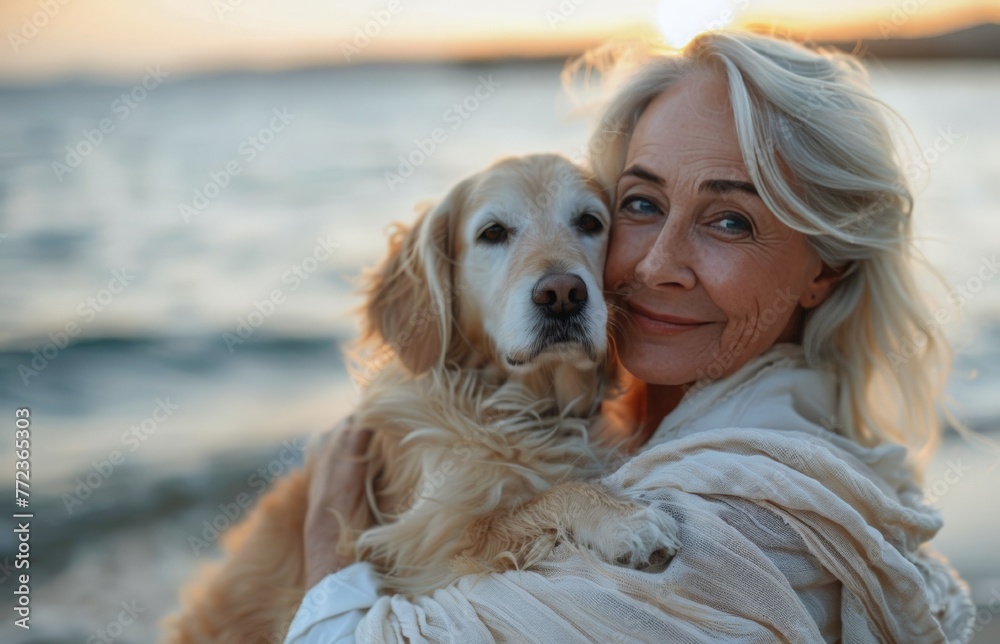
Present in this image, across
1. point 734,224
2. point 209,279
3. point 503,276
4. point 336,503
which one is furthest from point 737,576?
point 209,279

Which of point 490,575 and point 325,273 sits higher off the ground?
point 490,575

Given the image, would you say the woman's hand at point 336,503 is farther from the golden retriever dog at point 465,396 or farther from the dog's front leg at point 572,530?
the dog's front leg at point 572,530

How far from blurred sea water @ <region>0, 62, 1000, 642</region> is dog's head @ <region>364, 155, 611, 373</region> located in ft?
0.75

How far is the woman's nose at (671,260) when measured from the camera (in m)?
2.16

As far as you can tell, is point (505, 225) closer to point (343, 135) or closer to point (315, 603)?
point (315, 603)

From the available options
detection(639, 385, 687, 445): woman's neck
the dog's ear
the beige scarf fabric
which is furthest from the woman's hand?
detection(639, 385, 687, 445): woman's neck

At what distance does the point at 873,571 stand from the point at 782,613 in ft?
0.75

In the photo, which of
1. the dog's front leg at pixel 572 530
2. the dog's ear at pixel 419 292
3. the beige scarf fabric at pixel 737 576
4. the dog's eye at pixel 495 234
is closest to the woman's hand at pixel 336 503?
the dog's ear at pixel 419 292

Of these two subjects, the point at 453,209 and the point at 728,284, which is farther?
the point at 453,209

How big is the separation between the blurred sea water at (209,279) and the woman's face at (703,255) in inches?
20.5

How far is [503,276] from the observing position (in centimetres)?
255

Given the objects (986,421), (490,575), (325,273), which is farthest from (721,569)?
(325,273)

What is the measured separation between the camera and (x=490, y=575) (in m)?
1.92

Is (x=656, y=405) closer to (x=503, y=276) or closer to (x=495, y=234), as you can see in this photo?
(x=503, y=276)
